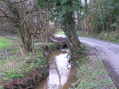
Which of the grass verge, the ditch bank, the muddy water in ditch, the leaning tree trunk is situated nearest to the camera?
the grass verge

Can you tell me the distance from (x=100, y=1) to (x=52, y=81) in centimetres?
2387

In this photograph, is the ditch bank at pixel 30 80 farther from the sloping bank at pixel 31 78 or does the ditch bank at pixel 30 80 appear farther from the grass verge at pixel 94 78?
the grass verge at pixel 94 78

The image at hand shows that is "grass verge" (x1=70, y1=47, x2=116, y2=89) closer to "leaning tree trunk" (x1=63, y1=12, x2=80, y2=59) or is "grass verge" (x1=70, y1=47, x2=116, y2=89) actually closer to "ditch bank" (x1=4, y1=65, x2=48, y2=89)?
"ditch bank" (x1=4, y1=65, x2=48, y2=89)

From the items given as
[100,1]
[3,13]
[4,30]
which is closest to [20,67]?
[3,13]

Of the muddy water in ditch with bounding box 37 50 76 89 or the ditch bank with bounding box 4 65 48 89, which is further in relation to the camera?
the muddy water in ditch with bounding box 37 50 76 89

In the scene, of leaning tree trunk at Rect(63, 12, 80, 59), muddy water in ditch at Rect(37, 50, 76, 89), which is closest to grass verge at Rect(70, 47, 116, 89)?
muddy water in ditch at Rect(37, 50, 76, 89)

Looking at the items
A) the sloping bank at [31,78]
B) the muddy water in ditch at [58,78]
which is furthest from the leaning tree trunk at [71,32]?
the sloping bank at [31,78]

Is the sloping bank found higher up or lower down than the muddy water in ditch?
higher up

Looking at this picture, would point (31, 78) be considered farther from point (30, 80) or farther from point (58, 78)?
point (58, 78)

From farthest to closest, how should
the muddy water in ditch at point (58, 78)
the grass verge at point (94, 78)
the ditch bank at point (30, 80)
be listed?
the muddy water in ditch at point (58, 78)
the ditch bank at point (30, 80)
the grass verge at point (94, 78)

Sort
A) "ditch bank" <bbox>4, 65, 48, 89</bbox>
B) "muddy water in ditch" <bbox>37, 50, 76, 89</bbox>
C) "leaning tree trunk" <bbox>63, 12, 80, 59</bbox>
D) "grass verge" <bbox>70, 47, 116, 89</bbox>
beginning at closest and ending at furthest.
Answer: "grass verge" <bbox>70, 47, 116, 89</bbox> < "ditch bank" <bbox>4, 65, 48, 89</bbox> < "muddy water in ditch" <bbox>37, 50, 76, 89</bbox> < "leaning tree trunk" <bbox>63, 12, 80, 59</bbox>

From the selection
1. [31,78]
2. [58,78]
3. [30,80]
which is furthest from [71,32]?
[30,80]

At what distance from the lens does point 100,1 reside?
113 feet

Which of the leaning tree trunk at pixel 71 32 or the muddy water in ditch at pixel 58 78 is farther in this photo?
the leaning tree trunk at pixel 71 32
